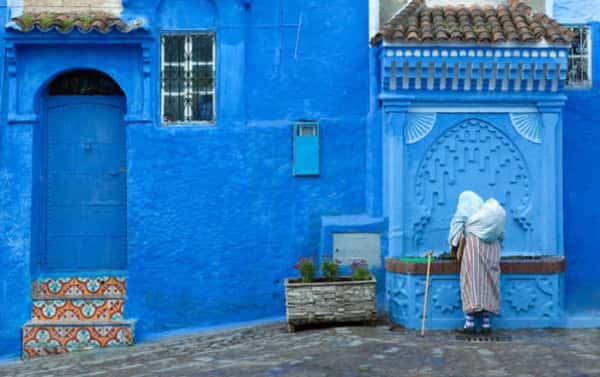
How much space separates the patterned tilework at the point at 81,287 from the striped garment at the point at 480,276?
4498mm

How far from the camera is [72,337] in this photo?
33.0ft

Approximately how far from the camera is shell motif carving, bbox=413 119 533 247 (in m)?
9.70

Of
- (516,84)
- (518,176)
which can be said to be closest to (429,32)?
(516,84)

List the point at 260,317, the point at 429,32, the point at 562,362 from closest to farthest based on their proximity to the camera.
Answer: the point at 562,362, the point at 429,32, the point at 260,317

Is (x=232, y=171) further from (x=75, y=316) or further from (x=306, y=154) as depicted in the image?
(x=75, y=316)

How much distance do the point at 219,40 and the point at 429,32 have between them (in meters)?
2.80

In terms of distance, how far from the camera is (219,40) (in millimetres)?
10445

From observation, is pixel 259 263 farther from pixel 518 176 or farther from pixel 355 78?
pixel 518 176

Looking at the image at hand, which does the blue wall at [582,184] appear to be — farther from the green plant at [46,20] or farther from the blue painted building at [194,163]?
the green plant at [46,20]

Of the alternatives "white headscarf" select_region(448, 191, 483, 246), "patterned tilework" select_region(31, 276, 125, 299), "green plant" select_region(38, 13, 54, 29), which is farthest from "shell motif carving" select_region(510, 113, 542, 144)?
"green plant" select_region(38, 13, 54, 29)

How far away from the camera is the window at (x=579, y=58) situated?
416 inches

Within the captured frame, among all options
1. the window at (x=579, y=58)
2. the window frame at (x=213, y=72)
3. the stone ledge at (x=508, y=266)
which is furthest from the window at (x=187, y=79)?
the window at (x=579, y=58)

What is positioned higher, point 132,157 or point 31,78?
point 31,78

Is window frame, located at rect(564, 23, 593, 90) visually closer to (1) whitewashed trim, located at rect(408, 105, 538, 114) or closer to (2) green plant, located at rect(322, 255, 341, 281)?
(1) whitewashed trim, located at rect(408, 105, 538, 114)
